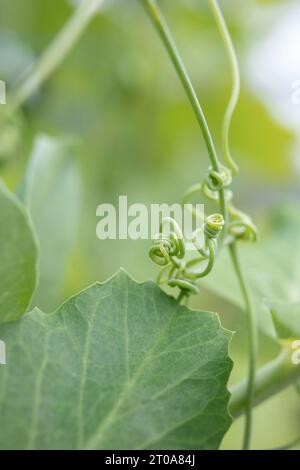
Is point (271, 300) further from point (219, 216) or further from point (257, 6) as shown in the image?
point (257, 6)

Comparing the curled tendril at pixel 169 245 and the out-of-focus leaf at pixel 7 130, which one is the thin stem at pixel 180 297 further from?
the out-of-focus leaf at pixel 7 130

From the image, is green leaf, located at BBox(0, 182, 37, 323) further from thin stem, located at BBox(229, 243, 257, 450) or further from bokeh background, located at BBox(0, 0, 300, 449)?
bokeh background, located at BBox(0, 0, 300, 449)

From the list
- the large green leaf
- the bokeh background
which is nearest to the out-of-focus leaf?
the bokeh background

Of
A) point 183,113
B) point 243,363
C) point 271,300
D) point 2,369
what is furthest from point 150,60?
point 2,369

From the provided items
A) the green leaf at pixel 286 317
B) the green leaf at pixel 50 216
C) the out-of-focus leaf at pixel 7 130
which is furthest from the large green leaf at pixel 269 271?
the out-of-focus leaf at pixel 7 130

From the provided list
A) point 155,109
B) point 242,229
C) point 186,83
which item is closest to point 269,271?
point 242,229

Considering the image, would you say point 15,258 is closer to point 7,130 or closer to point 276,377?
point 276,377
